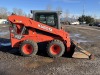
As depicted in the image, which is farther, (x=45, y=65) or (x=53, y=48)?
(x=53, y=48)

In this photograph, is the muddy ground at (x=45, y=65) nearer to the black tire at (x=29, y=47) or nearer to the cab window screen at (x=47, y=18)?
the black tire at (x=29, y=47)

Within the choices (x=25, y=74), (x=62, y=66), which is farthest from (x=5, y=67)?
(x=62, y=66)

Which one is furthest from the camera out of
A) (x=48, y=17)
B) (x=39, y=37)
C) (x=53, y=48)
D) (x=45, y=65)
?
(x=48, y=17)

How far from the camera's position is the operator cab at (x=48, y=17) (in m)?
11.8

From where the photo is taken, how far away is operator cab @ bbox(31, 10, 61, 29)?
1180 centimetres

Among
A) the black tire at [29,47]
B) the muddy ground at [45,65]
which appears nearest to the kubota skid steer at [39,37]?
the black tire at [29,47]

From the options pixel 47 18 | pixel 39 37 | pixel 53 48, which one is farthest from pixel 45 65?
pixel 47 18

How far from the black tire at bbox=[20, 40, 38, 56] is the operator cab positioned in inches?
60.9

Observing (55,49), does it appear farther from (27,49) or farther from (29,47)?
(27,49)

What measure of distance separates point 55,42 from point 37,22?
1.43m

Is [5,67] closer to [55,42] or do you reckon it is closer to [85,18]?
[55,42]

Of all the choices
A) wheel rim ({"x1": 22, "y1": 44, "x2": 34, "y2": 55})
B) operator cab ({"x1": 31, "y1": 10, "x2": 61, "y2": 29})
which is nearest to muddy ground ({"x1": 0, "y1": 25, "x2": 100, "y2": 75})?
wheel rim ({"x1": 22, "y1": 44, "x2": 34, "y2": 55})

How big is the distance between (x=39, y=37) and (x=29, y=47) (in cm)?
80

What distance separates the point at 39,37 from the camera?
11.4m
